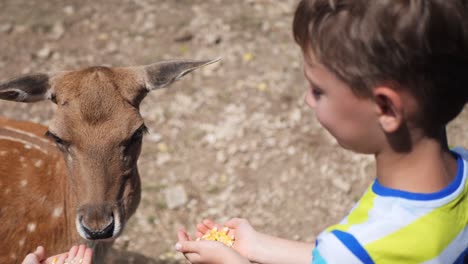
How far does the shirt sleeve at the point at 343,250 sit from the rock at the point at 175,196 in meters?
3.17

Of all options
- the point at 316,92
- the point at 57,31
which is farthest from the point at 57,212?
the point at 57,31

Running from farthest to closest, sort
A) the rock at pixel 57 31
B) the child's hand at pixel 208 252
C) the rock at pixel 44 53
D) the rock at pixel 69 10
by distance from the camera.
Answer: the rock at pixel 69 10
the rock at pixel 57 31
the rock at pixel 44 53
the child's hand at pixel 208 252

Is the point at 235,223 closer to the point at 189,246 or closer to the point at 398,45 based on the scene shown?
the point at 189,246

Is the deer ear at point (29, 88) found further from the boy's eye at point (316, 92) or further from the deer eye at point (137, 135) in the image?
the boy's eye at point (316, 92)

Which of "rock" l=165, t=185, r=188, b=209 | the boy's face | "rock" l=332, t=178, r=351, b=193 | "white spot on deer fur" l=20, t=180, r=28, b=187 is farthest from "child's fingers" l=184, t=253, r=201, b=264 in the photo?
"rock" l=332, t=178, r=351, b=193

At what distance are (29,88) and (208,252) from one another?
1.71 m

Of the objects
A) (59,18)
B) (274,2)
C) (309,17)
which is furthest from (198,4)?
(309,17)

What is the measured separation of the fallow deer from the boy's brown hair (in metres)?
1.60

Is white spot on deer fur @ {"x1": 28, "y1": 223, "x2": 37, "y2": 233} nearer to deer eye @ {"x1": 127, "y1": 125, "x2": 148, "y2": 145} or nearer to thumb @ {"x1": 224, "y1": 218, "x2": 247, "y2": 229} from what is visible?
deer eye @ {"x1": 127, "y1": 125, "x2": 148, "y2": 145}

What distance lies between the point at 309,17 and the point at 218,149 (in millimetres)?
3635

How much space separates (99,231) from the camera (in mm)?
3123

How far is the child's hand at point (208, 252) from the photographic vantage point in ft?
6.92

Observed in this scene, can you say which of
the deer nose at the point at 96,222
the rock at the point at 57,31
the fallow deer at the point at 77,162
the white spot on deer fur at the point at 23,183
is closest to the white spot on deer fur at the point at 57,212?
the fallow deer at the point at 77,162

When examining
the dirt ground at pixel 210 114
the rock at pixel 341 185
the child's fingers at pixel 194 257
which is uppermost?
the child's fingers at pixel 194 257
